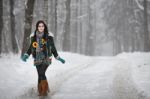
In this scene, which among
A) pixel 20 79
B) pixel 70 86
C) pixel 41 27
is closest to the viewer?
pixel 41 27

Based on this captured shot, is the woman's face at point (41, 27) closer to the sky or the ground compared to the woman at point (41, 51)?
closer to the sky

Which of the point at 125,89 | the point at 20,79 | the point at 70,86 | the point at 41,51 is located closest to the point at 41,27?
the point at 41,51

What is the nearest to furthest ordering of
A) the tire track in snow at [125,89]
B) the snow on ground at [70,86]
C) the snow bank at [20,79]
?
the tire track in snow at [125,89], the snow on ground at [70,86], the snow bank at [20,79]

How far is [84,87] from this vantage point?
36.0ft

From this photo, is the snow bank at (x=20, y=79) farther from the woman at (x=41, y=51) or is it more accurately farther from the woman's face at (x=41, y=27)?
the woman's face at (x=41, y=27)

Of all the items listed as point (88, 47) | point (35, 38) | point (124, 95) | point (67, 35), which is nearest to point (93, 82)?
point (124, 95)

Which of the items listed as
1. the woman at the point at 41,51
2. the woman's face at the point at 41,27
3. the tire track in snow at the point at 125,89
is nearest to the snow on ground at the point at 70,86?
the tire track in snow at the point at 125,89

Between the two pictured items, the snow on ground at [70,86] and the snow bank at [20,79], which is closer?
the snow on ground at [70,86]

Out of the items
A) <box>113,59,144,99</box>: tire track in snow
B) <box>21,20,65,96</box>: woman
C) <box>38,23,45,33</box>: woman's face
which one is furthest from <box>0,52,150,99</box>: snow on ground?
<box>38,23,45,33</box>: woman's face

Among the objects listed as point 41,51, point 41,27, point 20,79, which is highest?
point 41,27

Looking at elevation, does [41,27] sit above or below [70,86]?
above

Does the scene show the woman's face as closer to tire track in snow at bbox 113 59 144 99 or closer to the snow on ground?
the snow on ground

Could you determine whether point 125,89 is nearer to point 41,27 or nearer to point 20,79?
point 41,27

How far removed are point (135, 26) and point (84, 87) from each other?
33.3 metres
